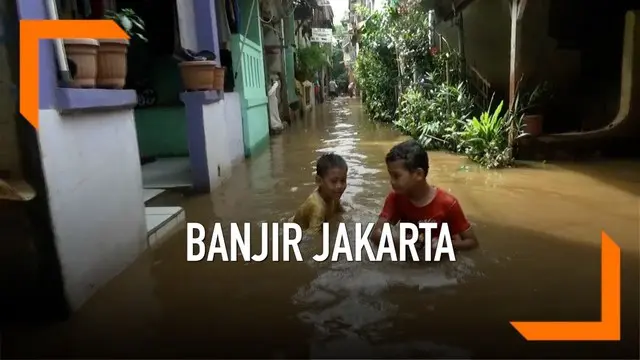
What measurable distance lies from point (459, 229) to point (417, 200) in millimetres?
337

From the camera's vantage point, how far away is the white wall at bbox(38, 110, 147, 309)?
101 inches

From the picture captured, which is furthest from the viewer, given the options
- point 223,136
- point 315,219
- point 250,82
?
point 250,82

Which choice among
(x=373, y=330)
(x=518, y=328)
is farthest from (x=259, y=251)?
(x=518, y=328)

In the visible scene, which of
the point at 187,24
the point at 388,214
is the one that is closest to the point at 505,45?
the point at 187,24

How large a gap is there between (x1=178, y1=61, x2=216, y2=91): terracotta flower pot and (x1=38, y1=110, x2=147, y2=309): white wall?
7.69 feet

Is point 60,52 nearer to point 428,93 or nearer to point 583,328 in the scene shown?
point 583,328

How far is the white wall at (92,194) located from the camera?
257 cm

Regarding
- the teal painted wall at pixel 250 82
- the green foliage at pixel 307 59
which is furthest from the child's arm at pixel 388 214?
the green foliage at pixel 307 59

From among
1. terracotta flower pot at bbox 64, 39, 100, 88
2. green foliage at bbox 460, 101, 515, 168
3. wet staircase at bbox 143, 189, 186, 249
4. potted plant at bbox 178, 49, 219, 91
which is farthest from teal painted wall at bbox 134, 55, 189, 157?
terracotta flower pot at bbox 64, 39, 100, 88

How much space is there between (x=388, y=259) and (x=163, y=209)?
7.52 ft

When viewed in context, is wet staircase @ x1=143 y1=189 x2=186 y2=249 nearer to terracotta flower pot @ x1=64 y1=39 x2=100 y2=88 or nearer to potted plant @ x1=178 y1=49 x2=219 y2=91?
terracotta flower pot @ x1=64 y1=39 x2=100 y2=88

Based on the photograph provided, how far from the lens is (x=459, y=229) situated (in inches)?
128

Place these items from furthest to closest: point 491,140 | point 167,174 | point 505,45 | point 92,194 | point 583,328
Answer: point 505,45 < point 491,140 < point 167,174 < point 92,194 < point 583,328

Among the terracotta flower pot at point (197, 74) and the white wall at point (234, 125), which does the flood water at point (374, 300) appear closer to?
the terracotta flower pot at point (197, 74)
